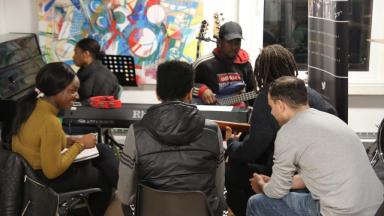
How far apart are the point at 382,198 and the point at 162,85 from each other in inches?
38.6

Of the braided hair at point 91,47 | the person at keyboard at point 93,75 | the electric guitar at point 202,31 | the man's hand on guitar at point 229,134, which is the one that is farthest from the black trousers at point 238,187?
the electric guitar at point 202,31

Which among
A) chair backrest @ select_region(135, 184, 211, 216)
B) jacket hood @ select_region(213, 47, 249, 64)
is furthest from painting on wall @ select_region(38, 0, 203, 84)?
chair backrest @ select_region(135, 184, 211, 216)

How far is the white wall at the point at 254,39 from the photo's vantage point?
170 inches

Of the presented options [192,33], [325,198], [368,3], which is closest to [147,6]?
[192,33]

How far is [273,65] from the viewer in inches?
93.3

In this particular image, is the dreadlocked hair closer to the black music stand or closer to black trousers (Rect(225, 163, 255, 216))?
black trousers (Rect(225, 163, 255, 216))

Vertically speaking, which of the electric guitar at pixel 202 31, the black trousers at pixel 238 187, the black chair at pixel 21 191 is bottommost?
the black trousers at pixel 238 187

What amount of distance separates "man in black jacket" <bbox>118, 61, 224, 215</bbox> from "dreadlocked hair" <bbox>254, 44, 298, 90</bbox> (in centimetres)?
51

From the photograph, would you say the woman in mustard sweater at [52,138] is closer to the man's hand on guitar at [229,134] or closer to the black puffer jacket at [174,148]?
the black puffer jacket at [174,148]

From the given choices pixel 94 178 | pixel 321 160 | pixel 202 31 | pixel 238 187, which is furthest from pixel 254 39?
pixel 321 160

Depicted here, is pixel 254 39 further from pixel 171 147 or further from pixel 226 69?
pixel 171 147

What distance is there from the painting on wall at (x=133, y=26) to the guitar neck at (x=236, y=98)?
1119 mm

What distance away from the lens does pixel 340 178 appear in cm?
183

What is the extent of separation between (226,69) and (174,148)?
65.3 inches
